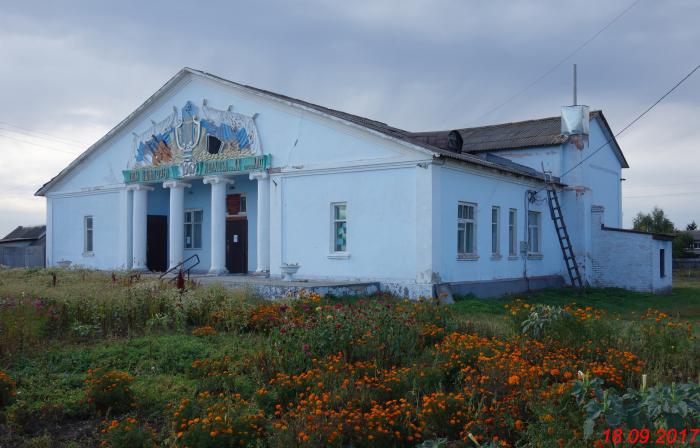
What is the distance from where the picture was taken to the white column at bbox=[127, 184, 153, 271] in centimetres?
2566

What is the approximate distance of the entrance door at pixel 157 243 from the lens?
27.2 meters

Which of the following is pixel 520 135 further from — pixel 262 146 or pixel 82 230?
pixel 82 230

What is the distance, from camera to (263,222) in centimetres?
2128

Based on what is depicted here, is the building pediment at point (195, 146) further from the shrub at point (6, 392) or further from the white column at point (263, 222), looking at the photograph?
the shrub at point (6, 392)

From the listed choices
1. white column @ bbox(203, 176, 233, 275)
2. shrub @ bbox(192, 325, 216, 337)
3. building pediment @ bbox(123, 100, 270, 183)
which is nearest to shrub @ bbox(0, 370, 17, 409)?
shrub @ bbox(192, 325, 216, 337)

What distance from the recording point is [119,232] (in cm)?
2648

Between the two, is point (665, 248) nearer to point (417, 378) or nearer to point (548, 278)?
point (548, 278)

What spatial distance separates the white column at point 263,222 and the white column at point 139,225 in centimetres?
653

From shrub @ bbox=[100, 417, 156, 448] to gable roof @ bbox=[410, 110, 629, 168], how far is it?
59.6 ft

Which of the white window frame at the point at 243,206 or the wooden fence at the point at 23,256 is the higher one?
the white window frame at the point at 243,206

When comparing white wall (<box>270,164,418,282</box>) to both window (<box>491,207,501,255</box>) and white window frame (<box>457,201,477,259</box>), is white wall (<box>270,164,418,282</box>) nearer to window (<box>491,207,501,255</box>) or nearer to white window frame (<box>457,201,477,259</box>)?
white window frame (<box>457,201,477,259</box>)

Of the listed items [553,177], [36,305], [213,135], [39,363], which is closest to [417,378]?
[39,363]

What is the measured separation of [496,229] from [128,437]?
668 inches

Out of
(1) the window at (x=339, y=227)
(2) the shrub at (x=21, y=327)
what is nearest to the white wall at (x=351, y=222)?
(1) the window at (x=339, y=227)
